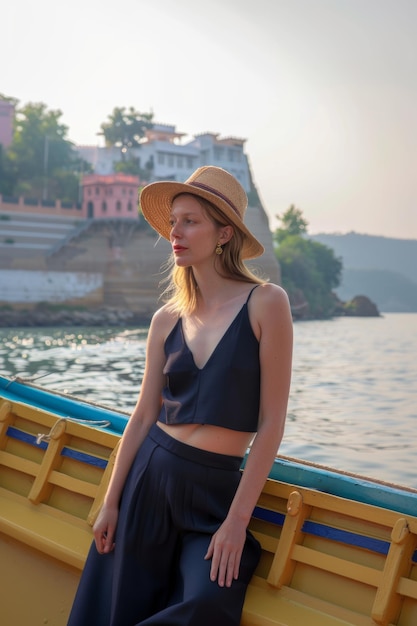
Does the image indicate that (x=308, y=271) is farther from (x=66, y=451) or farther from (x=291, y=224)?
(x=66, y=451)

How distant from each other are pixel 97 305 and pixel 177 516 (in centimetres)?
3319

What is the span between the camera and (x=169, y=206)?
74.0 inches

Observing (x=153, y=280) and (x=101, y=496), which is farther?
(x=153, y=280)

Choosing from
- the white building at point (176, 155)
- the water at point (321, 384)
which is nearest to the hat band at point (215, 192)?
the water at point (321, 384)

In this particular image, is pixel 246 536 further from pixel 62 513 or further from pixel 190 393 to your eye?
pixel 62 513

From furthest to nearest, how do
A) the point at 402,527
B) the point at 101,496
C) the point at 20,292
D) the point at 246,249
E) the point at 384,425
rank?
1. the point at 20,292
2. the point at 384,425
3. the point at 101,496
4. the point at 246,249
5. the point at 402,527

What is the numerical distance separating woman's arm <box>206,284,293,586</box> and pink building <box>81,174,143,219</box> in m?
34.7

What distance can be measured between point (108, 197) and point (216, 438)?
35324mm

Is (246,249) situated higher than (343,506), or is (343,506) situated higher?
(246,249)

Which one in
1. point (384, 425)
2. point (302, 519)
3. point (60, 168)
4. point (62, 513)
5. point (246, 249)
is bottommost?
point (384, 425)

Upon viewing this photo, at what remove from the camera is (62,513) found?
222cm

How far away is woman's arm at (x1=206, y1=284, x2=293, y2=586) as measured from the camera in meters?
1.58

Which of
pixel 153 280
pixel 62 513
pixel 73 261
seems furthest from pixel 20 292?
pixel 62 513

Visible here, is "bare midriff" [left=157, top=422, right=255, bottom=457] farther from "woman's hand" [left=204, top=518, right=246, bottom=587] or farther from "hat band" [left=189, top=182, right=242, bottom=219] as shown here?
"hat band" [left=189, top=182, right=242, bottom=219]
